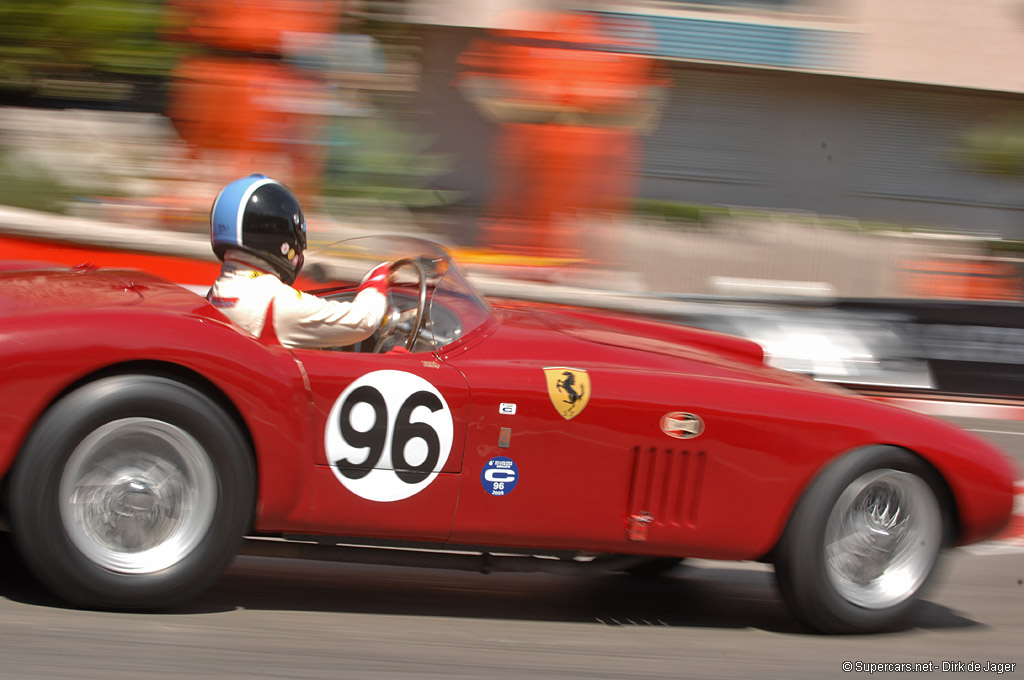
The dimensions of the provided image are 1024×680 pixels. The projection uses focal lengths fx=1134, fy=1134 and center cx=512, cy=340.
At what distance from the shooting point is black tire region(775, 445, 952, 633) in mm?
3740

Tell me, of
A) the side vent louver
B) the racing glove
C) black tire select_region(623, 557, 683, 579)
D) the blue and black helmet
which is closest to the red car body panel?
the side vent louver

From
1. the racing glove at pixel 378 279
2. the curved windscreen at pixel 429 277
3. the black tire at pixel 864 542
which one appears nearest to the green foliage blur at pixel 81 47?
the curved windscreen at pixel 429 277

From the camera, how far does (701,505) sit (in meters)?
3.67

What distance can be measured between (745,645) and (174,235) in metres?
6.43

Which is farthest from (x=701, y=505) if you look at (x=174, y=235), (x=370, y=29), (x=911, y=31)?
(x=911, y=31)

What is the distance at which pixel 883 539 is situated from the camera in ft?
12.7

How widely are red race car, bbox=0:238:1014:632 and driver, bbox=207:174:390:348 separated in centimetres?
14

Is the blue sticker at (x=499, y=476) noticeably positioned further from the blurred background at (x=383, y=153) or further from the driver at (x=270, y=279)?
the blurred background at (x=383, y=153)

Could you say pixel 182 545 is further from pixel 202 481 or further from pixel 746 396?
pixel 746 396

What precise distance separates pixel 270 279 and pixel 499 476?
1.00 meters

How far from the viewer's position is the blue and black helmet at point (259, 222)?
369 cm

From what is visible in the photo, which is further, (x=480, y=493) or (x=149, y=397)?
(x=480, y=493)

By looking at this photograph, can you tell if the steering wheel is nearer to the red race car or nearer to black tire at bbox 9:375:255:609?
the red race car

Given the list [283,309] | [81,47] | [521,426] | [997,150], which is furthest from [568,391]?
[997,150]
